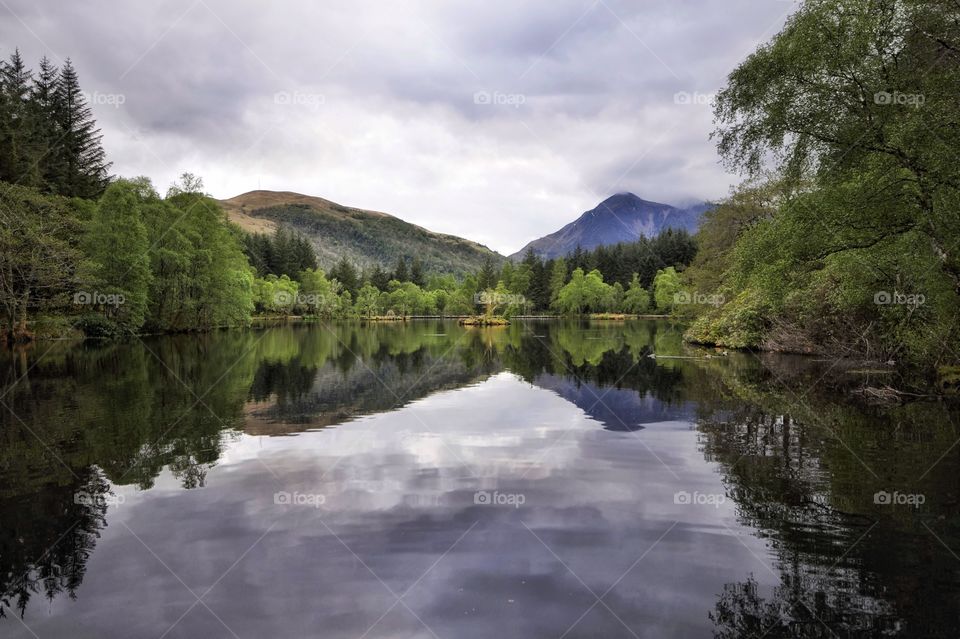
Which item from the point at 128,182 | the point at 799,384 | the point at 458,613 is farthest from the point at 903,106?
the point at 128,182

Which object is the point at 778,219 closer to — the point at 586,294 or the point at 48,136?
the point at 48,136

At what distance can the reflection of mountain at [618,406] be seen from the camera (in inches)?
599

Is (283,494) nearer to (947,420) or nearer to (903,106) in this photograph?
(947,420)

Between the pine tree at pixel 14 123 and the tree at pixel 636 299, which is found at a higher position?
the pine tree at pixel 14 123

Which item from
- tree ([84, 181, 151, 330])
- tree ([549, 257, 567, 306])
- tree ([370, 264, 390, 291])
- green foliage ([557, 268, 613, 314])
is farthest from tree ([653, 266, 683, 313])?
tree ([84, 181, 151, 330])

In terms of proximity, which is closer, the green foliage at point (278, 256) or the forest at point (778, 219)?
the forest at point (778, 219)

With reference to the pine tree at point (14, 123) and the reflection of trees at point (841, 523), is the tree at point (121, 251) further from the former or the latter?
the reflection of trees at point (841, 523)

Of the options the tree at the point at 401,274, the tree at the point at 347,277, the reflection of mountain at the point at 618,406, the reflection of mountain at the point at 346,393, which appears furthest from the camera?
the tree at the point at 401,274

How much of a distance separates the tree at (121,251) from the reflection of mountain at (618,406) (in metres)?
41.5

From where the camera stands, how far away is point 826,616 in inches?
209

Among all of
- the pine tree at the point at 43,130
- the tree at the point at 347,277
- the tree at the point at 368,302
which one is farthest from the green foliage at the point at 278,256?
the pine tree at the point at 43,130

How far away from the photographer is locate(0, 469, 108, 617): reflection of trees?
6004 millimetres

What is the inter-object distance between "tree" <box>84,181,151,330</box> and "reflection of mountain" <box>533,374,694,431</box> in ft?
136

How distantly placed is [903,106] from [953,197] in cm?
292
